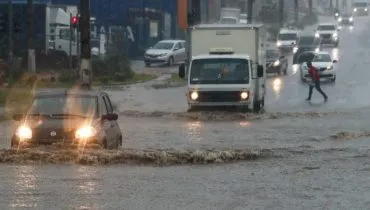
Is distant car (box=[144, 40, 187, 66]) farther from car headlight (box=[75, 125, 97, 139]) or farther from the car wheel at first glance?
car headlight (box=[75, 125, 97, 139])

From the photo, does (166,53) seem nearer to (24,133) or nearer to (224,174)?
(24,133)

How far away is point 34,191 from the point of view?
13.1m

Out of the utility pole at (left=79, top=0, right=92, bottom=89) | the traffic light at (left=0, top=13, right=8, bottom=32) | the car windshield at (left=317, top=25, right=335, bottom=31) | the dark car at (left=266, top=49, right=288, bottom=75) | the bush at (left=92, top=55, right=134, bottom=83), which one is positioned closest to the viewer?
the utility pole at (left=79, top=0, right=92, bottom=89)

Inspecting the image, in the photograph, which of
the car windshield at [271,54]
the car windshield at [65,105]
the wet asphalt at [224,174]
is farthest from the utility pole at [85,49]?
the car windshield at [271,54]

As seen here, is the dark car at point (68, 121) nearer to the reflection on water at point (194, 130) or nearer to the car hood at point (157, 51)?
the reflection on water at point (194, 130)

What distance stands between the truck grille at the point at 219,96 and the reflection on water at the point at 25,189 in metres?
15.3

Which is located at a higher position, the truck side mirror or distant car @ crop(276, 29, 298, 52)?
the truck side mirror

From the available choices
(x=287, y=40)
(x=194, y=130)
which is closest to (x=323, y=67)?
(x=194, y=130)

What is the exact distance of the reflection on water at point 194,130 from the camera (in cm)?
2428

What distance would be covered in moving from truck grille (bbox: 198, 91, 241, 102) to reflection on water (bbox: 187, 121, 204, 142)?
50.7 inches

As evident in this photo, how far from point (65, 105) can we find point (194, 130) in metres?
8.93

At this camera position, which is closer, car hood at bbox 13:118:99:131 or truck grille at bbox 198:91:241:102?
car hood at bbox 13:118:99:131

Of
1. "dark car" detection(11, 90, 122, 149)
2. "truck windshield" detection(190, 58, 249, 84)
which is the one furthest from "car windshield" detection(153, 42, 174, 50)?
"dark car" detection(11, 90, 122, 149)

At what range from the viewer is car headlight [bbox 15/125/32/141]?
17250 mm
